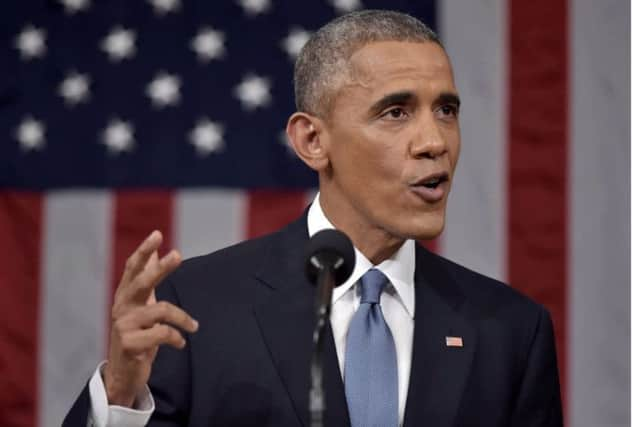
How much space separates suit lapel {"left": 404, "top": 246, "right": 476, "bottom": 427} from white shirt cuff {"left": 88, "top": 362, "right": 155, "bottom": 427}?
50 cm

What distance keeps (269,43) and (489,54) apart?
Answer: 0.69m

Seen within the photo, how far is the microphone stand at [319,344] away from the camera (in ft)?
4.31

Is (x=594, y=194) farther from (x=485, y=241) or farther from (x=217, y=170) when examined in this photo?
(x=217, y=170)

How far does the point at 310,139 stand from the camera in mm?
2168

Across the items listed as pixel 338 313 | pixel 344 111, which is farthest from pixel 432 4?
pixel 338 313

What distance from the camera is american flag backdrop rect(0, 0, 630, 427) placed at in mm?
3123

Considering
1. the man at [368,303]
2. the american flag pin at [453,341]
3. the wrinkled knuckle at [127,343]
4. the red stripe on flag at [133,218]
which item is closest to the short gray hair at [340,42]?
the man at [368,303]

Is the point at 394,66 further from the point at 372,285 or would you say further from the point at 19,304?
the point at 19,304

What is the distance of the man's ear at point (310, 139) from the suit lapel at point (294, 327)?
0.44ft

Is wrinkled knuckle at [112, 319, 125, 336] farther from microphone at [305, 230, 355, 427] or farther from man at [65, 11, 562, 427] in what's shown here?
microphone at [305, 230, 355, 427]

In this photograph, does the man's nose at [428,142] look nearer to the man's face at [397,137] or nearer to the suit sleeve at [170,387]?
the man's face at [397,137]

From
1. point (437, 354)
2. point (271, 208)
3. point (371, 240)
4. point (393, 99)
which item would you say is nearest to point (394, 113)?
point (393, 99)

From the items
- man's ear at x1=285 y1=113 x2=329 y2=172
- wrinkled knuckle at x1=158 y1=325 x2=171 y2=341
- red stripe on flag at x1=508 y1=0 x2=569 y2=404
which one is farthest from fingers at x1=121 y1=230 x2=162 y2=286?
red stripe on flag at x1=508 y1=0 x2=569 y2=404

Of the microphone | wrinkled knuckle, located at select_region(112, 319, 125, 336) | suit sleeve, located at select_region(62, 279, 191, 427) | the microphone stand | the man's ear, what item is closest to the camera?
the microphone stand
